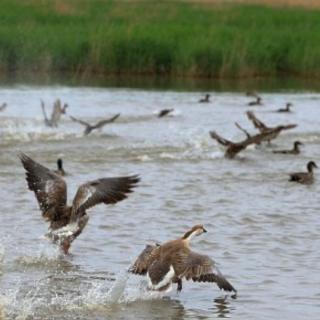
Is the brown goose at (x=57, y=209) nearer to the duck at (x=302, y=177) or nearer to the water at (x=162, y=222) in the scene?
the water at (x=162, y=222)

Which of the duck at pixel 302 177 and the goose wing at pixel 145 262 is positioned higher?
the goose wing at pixel 145 262

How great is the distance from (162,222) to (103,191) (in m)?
2.40

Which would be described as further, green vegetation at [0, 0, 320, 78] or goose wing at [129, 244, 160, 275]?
green vegetation at [0, 0, 320, 78]

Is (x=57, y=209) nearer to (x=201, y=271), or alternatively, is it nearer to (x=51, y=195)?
(x=51, y=195)

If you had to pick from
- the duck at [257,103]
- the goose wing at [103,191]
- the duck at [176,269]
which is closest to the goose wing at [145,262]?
the duck at [176,269]

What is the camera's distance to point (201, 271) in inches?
354

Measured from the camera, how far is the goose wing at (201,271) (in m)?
8.95

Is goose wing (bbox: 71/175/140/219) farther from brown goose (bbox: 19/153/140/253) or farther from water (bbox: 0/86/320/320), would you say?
water (bbox: 0/86/320/320)

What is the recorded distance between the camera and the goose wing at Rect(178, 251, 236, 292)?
895 cm

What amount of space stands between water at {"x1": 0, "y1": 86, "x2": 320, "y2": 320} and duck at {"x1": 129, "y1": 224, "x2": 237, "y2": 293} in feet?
0.54

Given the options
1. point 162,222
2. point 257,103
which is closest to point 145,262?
point 162,222

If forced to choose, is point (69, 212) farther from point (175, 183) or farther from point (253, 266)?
point (175, 183)

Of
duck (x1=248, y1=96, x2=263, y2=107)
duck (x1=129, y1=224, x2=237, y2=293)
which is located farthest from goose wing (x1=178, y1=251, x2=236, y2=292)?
duck (x1=248, y1=96, x2=263, y2=107)

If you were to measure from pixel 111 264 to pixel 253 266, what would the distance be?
127cm
